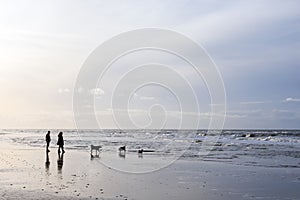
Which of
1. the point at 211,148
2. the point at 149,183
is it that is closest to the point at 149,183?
the point at 149,183

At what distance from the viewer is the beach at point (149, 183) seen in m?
15.7

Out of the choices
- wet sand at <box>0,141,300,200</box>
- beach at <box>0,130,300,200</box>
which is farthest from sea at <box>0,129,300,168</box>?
beach at <box>0,130,300,200</box>

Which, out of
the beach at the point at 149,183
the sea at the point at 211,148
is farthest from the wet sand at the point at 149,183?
the sea at the point at 211,148

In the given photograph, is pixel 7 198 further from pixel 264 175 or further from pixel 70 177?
pixel 264 175

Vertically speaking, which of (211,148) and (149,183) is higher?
(211,148)

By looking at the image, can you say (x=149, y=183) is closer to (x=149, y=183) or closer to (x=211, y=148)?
(x=149, y=183)

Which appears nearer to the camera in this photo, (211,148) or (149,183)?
(149,183)

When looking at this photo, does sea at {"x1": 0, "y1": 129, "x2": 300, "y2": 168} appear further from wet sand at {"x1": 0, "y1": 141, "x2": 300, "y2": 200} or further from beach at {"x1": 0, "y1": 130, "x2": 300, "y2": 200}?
beach at {"x1": 0, "y1": 130, "x2": 300, "y2": 200}

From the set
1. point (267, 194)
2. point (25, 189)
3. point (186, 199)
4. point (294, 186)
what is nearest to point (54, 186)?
point (25, 189)

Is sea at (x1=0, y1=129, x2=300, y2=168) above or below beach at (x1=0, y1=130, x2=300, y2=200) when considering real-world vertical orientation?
above

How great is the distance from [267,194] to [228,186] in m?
2.34

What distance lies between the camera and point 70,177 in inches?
804

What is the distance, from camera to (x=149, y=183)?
18.9 meters

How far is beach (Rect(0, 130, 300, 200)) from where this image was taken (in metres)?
15.7
